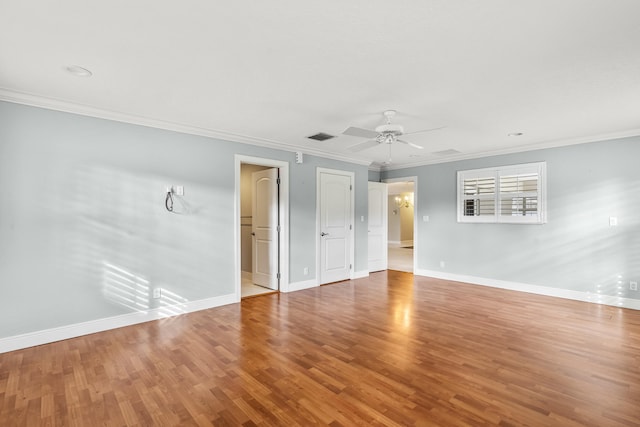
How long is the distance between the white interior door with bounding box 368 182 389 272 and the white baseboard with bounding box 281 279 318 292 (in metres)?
1.95

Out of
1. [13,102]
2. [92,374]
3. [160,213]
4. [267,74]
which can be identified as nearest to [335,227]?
[160,213]

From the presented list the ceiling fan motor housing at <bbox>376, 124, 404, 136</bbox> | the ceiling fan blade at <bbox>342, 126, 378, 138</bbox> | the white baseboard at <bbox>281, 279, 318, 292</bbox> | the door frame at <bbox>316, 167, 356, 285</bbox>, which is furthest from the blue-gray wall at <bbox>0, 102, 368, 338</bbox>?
the ceiling fan motor housing at <bbox>376, 124, 404, 136</bbox>

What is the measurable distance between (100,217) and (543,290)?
663cm

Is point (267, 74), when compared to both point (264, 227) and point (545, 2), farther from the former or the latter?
point (264, 227)

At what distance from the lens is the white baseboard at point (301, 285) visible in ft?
18.0

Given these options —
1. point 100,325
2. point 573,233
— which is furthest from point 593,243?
point 100,325

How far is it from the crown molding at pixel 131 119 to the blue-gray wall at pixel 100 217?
61 millimetres

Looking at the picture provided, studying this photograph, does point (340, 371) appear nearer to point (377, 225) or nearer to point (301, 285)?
point (301, 285)

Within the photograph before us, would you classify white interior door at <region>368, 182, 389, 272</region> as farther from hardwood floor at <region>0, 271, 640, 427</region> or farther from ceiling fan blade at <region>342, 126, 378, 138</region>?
ceiling fan blade at <region>342, 126, 378, 138</region>

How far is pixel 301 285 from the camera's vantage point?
5637 mm

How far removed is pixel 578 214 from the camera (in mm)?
4996

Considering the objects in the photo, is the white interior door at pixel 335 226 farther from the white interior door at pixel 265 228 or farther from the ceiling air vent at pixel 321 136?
the ceiling air vent at pixel 321 136

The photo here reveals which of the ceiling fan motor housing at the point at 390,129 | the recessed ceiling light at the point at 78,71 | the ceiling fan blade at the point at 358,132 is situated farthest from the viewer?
the ceiling fan motor housing at the point at 390,129

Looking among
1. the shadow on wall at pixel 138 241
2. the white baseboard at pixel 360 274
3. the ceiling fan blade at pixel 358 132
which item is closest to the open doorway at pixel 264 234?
the shadow on wall at pixel 138 241
